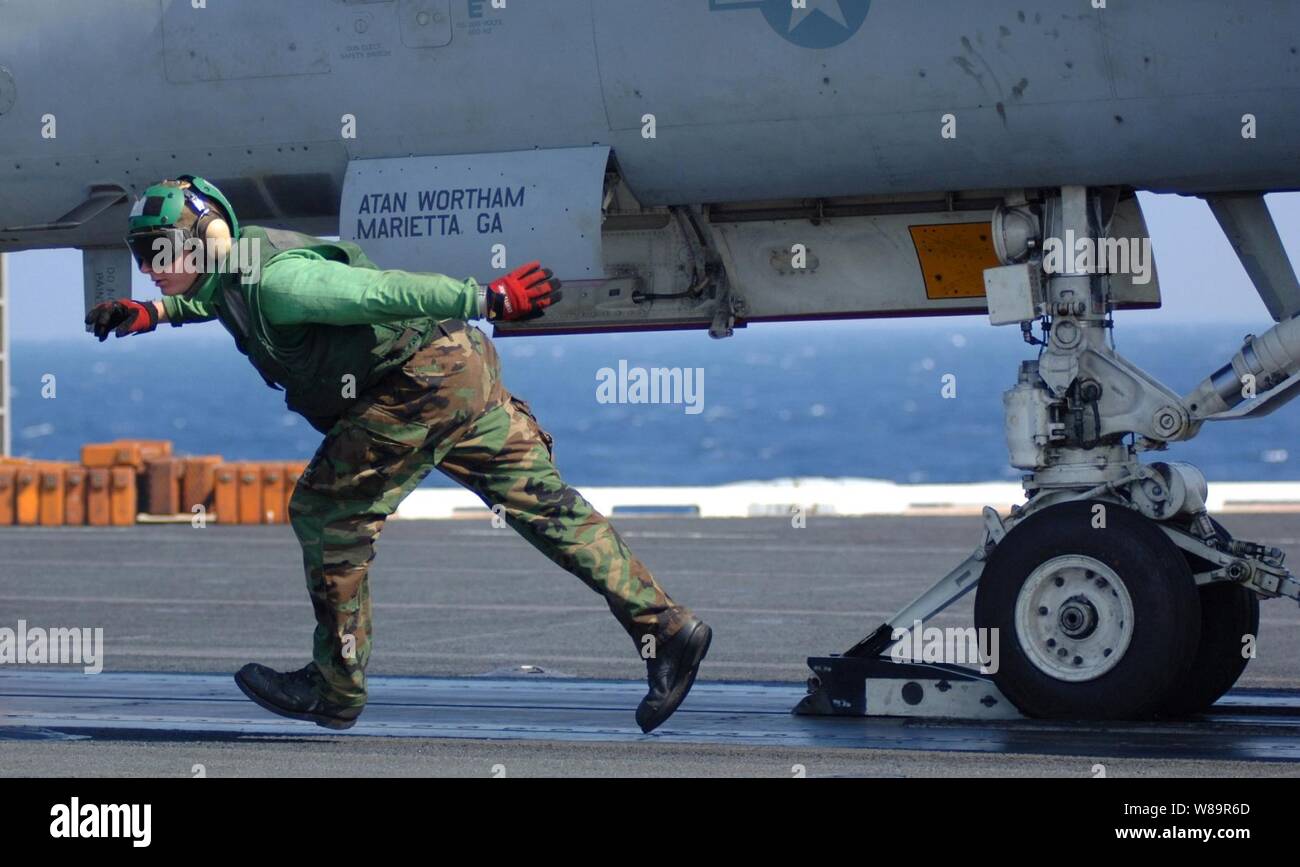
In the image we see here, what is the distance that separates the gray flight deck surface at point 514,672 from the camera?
7352 millimetres

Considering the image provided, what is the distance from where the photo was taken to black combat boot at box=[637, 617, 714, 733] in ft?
25.4

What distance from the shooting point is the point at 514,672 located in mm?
11344

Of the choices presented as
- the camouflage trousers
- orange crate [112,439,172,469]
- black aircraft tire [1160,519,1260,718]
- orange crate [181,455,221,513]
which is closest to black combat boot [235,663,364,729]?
the camouflage trousers

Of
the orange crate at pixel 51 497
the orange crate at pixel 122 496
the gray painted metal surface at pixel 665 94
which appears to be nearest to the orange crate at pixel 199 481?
the orange crate at pixel 122 496

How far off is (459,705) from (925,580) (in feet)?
29.6

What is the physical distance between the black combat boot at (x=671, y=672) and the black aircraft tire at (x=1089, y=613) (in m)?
1.42

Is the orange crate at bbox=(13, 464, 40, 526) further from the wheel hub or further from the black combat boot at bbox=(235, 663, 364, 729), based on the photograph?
the wheel hub

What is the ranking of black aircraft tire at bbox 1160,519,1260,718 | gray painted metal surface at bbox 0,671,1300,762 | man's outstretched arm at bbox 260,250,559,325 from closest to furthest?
1. man's outstretched arm at bbox 260,250,559,325
2. gray painted metal surface at bbox 0,671,1300,762
3. black aircraft tire at bbox 1160,519,1260,718

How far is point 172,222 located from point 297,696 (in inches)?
78.3

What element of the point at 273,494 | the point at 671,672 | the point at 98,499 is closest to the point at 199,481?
the point at 273,494

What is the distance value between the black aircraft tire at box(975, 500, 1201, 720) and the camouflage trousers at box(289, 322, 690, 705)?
4.94 ft

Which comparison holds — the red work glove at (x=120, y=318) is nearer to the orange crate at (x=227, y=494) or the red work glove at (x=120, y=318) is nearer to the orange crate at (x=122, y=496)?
the orange crate at (x=227, y=494)

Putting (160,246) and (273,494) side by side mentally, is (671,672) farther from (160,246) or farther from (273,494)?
(273,494)
